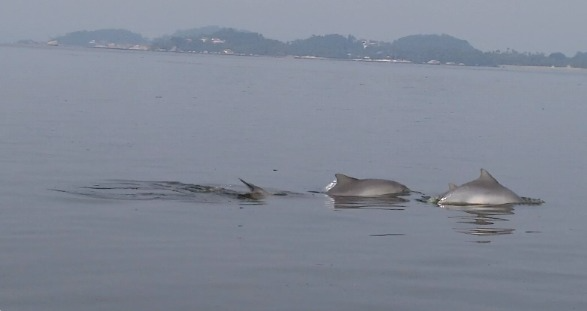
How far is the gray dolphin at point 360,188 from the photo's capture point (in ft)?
64.2

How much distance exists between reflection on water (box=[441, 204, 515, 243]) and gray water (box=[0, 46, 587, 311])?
0.17 feet

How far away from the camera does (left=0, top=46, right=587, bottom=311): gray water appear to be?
11.9 meters

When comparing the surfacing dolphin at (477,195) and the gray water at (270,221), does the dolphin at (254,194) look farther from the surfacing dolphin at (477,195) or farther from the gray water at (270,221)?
the surfacing dolphin at (477,195)

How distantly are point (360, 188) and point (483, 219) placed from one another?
2805 mm

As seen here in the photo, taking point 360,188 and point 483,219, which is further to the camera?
point 360,188

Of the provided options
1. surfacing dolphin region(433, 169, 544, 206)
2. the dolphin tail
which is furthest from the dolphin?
the dolphin tail

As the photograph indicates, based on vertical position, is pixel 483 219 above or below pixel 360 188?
below

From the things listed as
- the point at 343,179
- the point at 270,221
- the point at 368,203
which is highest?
the point at 343,179

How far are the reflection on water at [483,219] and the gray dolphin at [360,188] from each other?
1.43 m

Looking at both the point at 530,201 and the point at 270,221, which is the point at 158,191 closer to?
the point at 270,221

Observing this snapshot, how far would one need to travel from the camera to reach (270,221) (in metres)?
16.5

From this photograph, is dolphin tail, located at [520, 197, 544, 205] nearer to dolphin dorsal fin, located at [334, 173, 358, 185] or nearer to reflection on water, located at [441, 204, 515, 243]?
reflection on water, located at [441, 204, 515, 243]

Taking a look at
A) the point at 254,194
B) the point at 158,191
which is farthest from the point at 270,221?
the point at 158,191

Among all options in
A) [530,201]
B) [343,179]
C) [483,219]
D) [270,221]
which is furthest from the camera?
[343,179]
